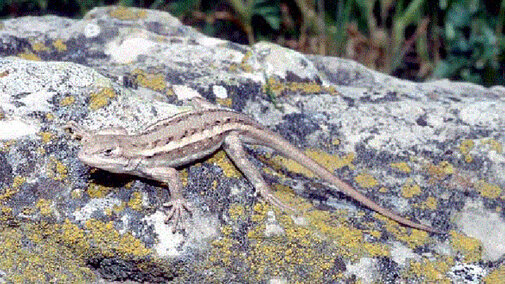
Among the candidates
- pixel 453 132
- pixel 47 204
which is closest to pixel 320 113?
pixel 453 132

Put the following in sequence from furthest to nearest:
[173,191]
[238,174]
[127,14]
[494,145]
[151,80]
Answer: [127,14] → [151,80] → [494,145] → [238,174] → [173,191]

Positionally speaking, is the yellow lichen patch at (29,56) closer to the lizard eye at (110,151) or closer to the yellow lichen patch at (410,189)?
the lizard eye at (110,151)

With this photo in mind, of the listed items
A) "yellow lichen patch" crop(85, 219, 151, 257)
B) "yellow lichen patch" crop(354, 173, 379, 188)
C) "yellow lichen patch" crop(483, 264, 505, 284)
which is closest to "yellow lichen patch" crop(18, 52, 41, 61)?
"yellow lichen patch" crop(85, 219, 151, 257)

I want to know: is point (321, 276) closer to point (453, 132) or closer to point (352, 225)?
point (352, 225)

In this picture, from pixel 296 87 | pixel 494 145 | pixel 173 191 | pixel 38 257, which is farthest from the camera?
pixel 296 87

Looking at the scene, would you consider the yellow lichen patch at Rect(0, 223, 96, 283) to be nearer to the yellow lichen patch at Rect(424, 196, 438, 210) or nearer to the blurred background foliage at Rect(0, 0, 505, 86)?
the yellow lichen patch at Rect(424, 196, 438, 210)

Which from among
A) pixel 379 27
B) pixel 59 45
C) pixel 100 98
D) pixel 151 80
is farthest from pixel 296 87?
pixel 379 27

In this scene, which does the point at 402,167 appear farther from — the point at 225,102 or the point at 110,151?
the point at 110,151
